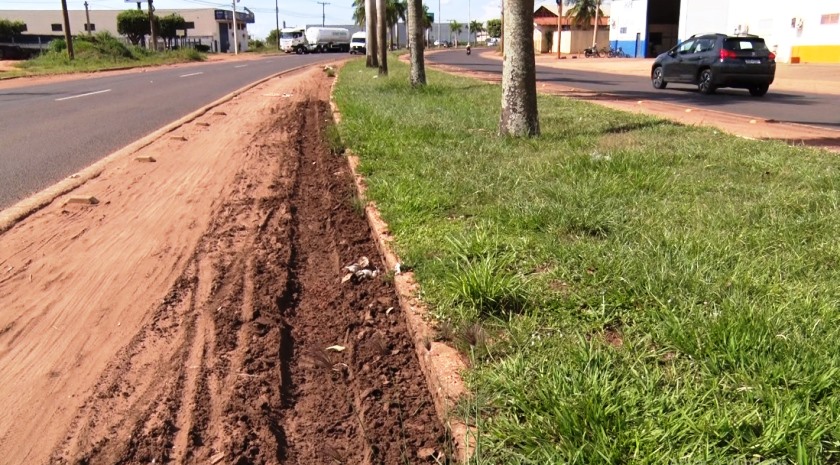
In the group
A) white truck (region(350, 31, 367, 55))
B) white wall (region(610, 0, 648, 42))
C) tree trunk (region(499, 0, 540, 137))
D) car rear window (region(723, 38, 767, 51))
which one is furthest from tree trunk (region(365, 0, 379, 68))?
white truck (region(350, 31, 367, 55))

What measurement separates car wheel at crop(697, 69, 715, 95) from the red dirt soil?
559 inches

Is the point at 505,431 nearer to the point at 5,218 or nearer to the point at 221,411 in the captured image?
the point at 221,411

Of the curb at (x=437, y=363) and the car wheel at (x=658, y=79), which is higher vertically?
the car wheel at (x=658, y=79)

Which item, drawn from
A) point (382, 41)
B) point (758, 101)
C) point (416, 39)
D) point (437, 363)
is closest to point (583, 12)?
point (382, 41)

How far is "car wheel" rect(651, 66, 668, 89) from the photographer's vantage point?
67.9ft

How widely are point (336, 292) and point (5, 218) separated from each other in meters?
3.35

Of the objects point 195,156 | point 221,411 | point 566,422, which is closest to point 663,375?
point 566,422

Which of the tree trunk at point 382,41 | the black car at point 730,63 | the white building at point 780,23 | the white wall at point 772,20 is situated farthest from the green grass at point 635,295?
the white wall at point 772,20

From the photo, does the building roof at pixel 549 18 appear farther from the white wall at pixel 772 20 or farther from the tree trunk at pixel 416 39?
the tree trunk at pixel 416 39

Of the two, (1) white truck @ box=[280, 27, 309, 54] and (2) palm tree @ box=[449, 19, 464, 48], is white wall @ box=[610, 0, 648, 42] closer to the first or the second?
(1) white truck @ box=[280, 27, 309, 54]

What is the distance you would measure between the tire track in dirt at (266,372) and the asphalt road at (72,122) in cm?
328

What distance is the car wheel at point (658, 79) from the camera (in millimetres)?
20703

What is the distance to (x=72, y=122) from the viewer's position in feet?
41.5

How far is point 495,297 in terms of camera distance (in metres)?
3.74
